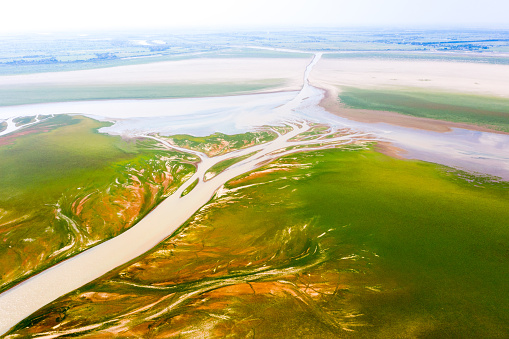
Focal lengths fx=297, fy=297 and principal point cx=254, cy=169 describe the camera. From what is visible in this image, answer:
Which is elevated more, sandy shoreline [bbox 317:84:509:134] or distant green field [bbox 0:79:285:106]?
distant green field [bbox 0:79:285:106]

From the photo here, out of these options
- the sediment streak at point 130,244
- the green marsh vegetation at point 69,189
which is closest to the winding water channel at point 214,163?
the sediment streak at point 130,244

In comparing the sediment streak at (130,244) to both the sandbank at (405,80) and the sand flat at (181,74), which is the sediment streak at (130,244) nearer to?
the sandbank at (405,80)

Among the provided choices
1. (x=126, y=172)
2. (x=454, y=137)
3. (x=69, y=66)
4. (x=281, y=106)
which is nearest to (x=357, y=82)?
(x=281, y=106)

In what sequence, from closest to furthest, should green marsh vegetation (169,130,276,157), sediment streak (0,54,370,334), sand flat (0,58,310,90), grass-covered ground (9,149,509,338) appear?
grass-covered ground (9,149,509,338) < sediment streak (0,54,370,334) < green marsh vegetation (169,130,276,157) < sand flat (0,58,310,90)

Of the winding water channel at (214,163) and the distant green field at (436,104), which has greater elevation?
the distant green field at (436,104)

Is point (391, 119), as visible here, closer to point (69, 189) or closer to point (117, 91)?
point (69, 189)

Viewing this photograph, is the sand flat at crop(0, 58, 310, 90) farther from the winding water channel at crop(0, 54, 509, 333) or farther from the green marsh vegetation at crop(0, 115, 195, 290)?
the green marsh vegetation at crop(0, 115, 195, 290)

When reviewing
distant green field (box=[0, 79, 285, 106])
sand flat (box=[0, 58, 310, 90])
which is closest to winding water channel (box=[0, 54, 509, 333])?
distant green field (box=[0, 79, 285, 106])
